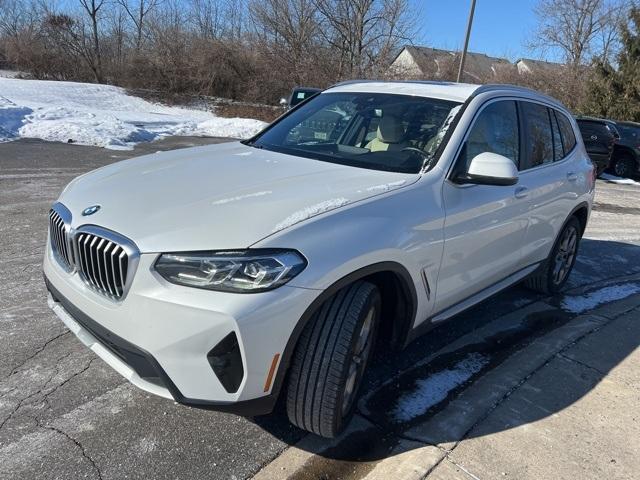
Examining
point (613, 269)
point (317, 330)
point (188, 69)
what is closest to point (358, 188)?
point (317, 330)

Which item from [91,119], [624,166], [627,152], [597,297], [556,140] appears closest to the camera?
[556,140]

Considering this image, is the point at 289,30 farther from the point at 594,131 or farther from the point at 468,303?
the point at 468,303

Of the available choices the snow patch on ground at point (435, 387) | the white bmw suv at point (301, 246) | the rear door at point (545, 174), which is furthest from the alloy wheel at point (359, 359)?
the rear door at point (545, 174)

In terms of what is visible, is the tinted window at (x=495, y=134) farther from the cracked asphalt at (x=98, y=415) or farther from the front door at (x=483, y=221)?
the cracked asphalt at (x=98, y=415)

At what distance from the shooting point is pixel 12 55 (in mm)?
26734

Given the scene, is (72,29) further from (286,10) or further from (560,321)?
(560,321)

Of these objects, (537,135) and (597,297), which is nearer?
(537,135)

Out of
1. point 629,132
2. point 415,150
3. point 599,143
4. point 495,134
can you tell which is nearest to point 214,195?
point 415,150

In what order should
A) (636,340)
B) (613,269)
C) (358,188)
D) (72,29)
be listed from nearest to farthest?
(358,188)
(636,340)
(613,269)
(72,29)

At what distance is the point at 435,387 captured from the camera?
10.3 ft

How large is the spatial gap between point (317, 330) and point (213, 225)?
2.08 ft

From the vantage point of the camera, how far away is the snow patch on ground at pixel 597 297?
4.70 metres

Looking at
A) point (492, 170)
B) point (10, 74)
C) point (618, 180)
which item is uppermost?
point (10, 74)

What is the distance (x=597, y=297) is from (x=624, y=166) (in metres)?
12.0
